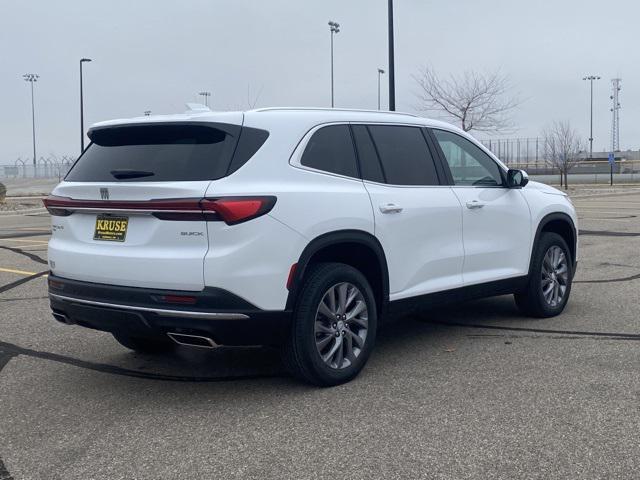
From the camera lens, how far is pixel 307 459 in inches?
150

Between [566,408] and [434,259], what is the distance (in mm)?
1590

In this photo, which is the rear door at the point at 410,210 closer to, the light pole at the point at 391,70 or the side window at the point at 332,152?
the side window at the point at 332,152

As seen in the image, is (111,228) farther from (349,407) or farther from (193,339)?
(349,407)

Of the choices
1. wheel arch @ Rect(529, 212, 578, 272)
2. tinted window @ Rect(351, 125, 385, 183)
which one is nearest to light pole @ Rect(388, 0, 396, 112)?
wheel arch @ Rect(529, 212, 578, 272)

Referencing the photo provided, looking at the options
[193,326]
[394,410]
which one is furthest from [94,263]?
[394,410]

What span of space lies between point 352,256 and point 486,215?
1.59 meters

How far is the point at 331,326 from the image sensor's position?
195 inches

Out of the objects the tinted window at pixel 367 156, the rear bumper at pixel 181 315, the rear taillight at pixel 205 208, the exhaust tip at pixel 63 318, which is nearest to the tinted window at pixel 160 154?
the rear taillight at pixel 205 208

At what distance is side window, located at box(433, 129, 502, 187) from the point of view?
620 cm

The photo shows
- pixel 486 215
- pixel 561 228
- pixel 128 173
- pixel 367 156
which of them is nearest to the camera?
pixel 128 173

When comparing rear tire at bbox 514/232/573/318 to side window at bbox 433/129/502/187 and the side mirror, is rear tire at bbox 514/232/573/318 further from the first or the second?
side window at bbox 433/129/502/187

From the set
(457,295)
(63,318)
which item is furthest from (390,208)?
(63,318)

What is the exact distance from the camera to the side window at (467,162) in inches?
244

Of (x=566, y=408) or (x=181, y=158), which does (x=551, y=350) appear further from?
(x=181, y=158)
